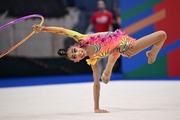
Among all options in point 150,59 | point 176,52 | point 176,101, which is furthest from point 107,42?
point 176,52

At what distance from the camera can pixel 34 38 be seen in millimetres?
10672

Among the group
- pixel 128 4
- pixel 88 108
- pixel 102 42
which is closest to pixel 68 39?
pixel 128 4

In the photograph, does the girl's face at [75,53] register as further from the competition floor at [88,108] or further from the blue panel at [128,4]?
the blue panel at [128,4]

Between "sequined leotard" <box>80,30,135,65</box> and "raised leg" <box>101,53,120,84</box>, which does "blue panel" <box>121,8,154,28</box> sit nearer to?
"raised leg" <box>101,53,120,84</box>

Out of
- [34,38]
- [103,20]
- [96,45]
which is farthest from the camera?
[34,38]

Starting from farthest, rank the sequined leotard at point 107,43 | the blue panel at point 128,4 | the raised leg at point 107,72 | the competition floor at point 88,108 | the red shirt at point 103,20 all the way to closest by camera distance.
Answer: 1. the blue panel at point 128,4
2. the red shirt at point 103,20
3. the raised leg at point 107,72
4. the sequined leotard at point 107,43
5. the competition floor at point 88,108

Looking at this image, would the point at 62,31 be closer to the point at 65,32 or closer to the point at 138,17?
the point at 65,32

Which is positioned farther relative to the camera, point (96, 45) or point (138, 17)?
point (138, 17)

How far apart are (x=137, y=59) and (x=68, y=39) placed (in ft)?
7.55

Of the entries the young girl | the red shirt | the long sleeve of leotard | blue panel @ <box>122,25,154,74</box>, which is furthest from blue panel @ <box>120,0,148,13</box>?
the long sleeve of leotard

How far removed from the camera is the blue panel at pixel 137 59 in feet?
32.0

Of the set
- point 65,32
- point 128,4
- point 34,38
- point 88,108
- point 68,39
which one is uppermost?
point 128,4

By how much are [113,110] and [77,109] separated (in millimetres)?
476

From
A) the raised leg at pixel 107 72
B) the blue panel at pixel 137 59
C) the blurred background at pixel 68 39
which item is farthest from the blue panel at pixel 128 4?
the raised leg at pixel 107 72
